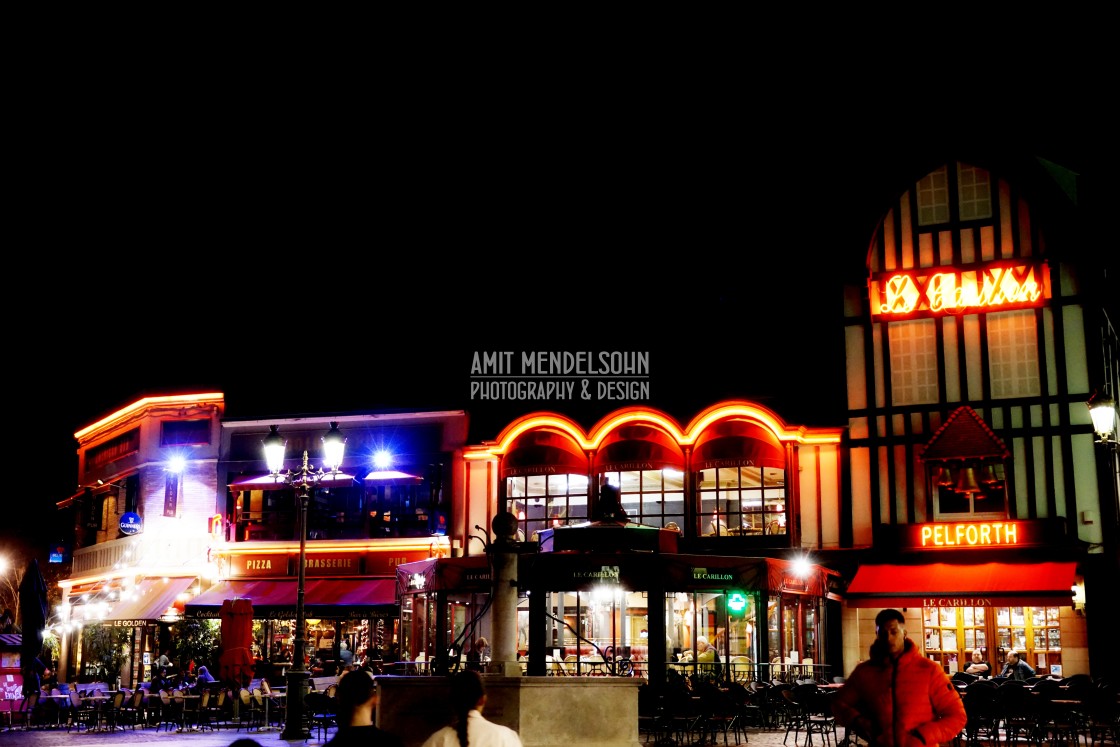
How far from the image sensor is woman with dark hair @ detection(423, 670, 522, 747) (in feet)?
22.3

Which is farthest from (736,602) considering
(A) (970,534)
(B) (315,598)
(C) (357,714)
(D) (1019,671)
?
(C) (357,714)

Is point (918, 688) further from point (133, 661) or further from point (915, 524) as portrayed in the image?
point (133, 661)

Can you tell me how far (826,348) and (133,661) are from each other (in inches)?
861

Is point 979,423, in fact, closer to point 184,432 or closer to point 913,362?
point 913,362

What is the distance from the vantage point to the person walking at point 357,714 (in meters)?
A: 5.36

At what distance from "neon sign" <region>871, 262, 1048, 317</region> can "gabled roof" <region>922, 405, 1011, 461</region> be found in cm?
254

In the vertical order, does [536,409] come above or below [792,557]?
above

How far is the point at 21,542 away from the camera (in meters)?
58.8

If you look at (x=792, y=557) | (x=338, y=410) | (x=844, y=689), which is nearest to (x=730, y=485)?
(x=792, y=557)

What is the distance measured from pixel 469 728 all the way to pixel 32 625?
21418 millimetres

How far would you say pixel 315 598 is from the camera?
33.5 metres

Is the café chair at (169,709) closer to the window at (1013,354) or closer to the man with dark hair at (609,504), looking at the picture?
the man with dark hair at (609,504)

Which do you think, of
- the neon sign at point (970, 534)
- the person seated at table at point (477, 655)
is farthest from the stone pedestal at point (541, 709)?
the neon sign at point (970, 534)

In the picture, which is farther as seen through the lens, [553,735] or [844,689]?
[553,735]
